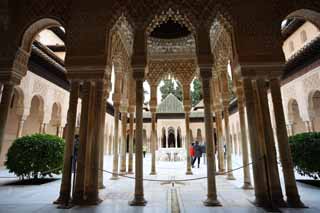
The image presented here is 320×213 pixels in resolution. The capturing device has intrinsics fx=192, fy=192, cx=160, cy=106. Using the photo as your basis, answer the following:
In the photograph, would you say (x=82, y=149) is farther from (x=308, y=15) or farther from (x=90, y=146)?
(x=308, y=15)

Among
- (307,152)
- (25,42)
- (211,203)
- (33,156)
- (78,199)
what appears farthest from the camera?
(33,156)

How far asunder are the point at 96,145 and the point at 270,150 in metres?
3.83

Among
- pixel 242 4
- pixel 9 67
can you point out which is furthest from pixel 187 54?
pixel 9 67

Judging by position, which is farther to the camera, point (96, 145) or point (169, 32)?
point (169, 32)

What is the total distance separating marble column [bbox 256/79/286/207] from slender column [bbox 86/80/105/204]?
366 cm

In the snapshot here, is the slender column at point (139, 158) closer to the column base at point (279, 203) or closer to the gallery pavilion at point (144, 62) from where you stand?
the gallery pavilion at point (144, 62)

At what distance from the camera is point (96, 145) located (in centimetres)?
438

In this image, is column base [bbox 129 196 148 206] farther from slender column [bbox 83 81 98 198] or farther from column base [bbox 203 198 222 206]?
column base [bbox 203 198 222 206]

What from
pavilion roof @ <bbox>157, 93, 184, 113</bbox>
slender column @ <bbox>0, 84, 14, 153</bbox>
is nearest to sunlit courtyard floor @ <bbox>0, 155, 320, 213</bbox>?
slender column @ <bbox>0, 84, 14, 153</bbox>

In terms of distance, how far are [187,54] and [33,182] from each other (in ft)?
26.2

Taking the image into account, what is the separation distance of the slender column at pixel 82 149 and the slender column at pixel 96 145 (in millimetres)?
159

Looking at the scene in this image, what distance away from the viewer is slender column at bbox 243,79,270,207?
3.94 m

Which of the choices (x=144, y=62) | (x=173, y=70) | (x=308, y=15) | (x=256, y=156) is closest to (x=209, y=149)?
(x=256, y=156)

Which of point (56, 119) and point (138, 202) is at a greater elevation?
point (56, 119)
